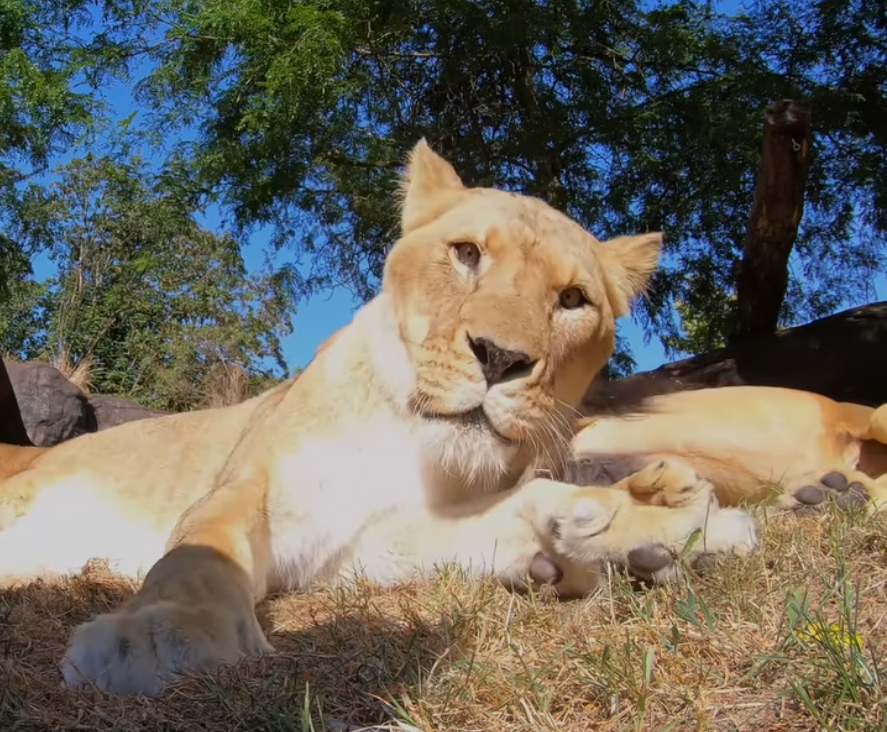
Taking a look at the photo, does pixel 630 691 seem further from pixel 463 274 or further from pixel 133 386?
pixel 133 386

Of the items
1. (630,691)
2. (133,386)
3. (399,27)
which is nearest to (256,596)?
(630,691)

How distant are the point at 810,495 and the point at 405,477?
1.46m

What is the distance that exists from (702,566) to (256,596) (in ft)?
3.71

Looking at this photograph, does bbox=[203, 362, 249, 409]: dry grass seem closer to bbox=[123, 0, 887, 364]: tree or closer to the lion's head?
bbox=[123, 0, 887, 364]: tree

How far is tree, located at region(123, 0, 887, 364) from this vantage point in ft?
23.4

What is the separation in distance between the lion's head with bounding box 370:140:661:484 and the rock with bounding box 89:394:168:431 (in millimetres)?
5807

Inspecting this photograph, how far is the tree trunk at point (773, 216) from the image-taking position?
529 cm

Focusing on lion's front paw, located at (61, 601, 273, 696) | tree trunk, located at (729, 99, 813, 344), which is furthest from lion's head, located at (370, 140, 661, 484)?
tree trunk, located at (729, 99, 813, 344)

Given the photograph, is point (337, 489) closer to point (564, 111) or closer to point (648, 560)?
point (648, 560)

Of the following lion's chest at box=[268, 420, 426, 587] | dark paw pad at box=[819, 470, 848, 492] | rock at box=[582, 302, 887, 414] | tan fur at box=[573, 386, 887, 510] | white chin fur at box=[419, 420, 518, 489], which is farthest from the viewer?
rock at box=[582, 302, 887, 414]

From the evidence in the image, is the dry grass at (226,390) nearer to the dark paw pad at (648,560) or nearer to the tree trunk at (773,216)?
the tree trunk at (773,216)

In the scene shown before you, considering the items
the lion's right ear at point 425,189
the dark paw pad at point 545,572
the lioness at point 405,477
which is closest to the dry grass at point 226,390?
the lioness at point 405,477

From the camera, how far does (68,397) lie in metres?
8.25

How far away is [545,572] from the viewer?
2650 millimetres
